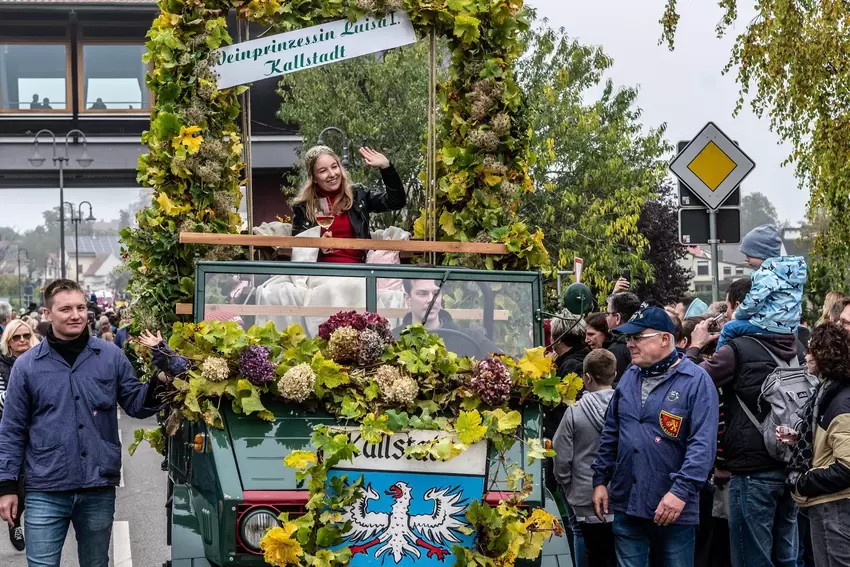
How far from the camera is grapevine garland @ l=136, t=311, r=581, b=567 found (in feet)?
18.6

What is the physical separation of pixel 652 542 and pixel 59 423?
3.16 metres

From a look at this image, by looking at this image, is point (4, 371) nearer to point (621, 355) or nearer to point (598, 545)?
point (621, 355)

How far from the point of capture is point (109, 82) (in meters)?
40.6

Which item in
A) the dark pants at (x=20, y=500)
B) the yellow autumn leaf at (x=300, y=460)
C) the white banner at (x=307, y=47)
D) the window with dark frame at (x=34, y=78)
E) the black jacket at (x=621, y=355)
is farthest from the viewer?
the window with dark frame at (x=34, y=78)

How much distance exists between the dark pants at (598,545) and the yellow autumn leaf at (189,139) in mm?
3234

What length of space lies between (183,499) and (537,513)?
6.13 ft

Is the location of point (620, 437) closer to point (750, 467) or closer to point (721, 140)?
point (750, 467)

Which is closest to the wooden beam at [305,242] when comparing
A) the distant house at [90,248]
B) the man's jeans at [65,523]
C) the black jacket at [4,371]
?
the man's jeans at [65,523]

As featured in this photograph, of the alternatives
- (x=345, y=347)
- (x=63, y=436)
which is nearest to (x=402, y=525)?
(x=345, y=347)

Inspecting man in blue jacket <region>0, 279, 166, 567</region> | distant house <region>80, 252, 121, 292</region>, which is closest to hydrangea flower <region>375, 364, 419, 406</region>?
man in blue jacket <region>0, 279, 166, 567</region>

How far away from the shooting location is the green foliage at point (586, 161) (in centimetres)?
2241

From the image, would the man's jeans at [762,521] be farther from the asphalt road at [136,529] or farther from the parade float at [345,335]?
the asphalt road at [136,529]

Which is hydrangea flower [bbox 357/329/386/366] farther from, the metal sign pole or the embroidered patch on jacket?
the metal sign pole

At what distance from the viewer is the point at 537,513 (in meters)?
5.80
